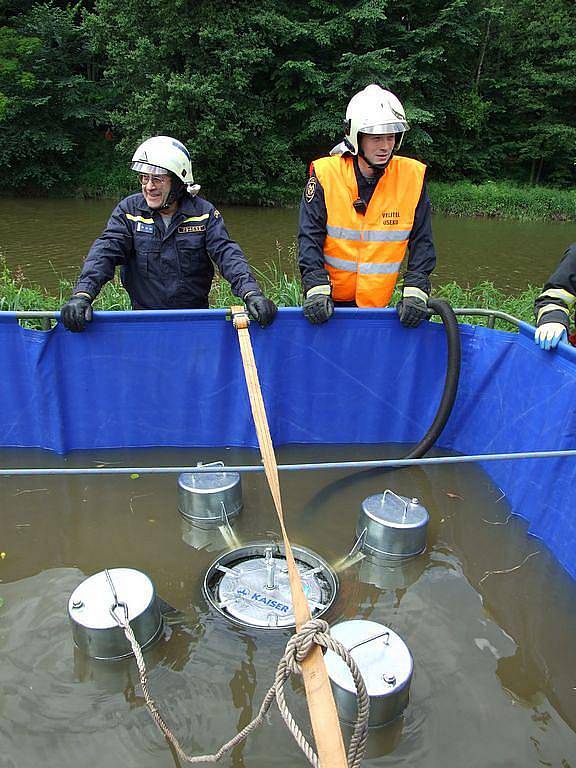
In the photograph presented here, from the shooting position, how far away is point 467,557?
10.4 feet

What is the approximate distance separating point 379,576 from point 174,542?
1.12m

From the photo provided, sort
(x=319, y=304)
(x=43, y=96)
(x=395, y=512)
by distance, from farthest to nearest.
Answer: (x=43, y=96) < (x=319, y=304) < (x=395, y=512)

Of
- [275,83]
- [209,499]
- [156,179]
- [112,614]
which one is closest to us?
[112,614]

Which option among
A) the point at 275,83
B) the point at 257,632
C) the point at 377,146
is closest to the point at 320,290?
the point at 377,146

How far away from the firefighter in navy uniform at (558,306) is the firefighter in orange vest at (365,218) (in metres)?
0.74

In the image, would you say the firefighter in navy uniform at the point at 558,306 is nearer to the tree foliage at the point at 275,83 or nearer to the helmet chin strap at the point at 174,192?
the helmet chin strap at the point at 174,192

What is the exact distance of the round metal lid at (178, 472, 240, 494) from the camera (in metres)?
3.33

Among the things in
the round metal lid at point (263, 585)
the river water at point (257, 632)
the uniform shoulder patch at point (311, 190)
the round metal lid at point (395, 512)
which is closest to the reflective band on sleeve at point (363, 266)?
the uniform shoulder patch at point (311, 190)

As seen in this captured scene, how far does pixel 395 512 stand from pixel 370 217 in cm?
180

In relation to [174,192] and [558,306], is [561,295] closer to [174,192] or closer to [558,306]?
[558,306]

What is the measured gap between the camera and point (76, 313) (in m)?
3.39

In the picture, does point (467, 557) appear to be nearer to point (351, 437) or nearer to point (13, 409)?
point (351, 437)

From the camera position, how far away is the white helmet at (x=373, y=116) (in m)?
3.32

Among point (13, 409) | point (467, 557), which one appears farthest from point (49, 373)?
point (467, 557)
